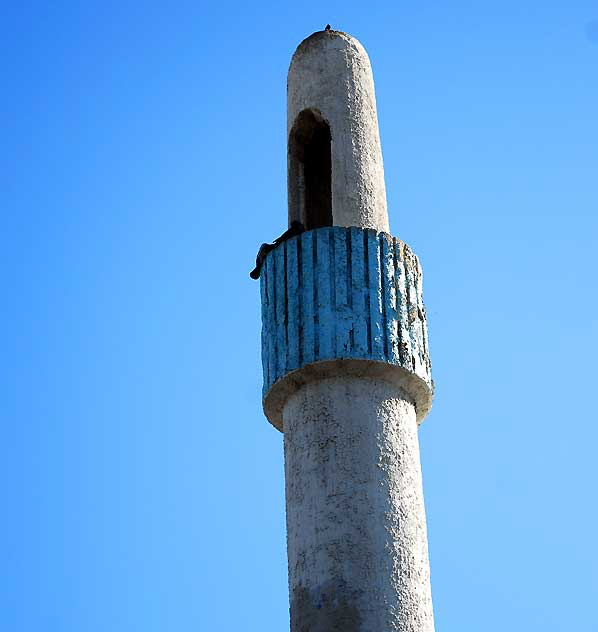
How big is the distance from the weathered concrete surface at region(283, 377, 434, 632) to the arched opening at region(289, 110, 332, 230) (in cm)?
Answer: 214

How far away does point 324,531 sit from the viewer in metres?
7.94

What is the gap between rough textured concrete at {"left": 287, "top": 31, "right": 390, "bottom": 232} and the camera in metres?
9.61

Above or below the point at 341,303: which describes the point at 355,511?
below

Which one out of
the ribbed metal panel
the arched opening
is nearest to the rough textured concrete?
the arched opening

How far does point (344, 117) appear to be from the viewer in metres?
10.0

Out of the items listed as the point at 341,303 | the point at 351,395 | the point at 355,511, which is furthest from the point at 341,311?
the point at 355,511

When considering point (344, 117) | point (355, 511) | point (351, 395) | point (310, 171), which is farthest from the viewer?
point (310, 171)

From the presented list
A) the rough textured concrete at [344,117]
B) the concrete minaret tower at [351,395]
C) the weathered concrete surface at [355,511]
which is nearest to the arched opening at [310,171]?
the rough textured concrete at [344,117]

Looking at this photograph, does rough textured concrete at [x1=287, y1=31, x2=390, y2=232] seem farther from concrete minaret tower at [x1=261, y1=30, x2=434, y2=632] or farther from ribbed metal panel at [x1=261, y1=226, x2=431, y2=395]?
ribbed metal panel at [x1=261, y1=226, x2=431, y2=395]

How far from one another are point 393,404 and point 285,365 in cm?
74

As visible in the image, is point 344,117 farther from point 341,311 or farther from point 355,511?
point 355,511

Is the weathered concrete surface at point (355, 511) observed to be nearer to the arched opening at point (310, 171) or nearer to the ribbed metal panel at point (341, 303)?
the ribbed metal panel at point (341, 303)

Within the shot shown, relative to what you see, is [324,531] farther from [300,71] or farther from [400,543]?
[300,71]

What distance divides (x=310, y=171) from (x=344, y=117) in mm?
770
